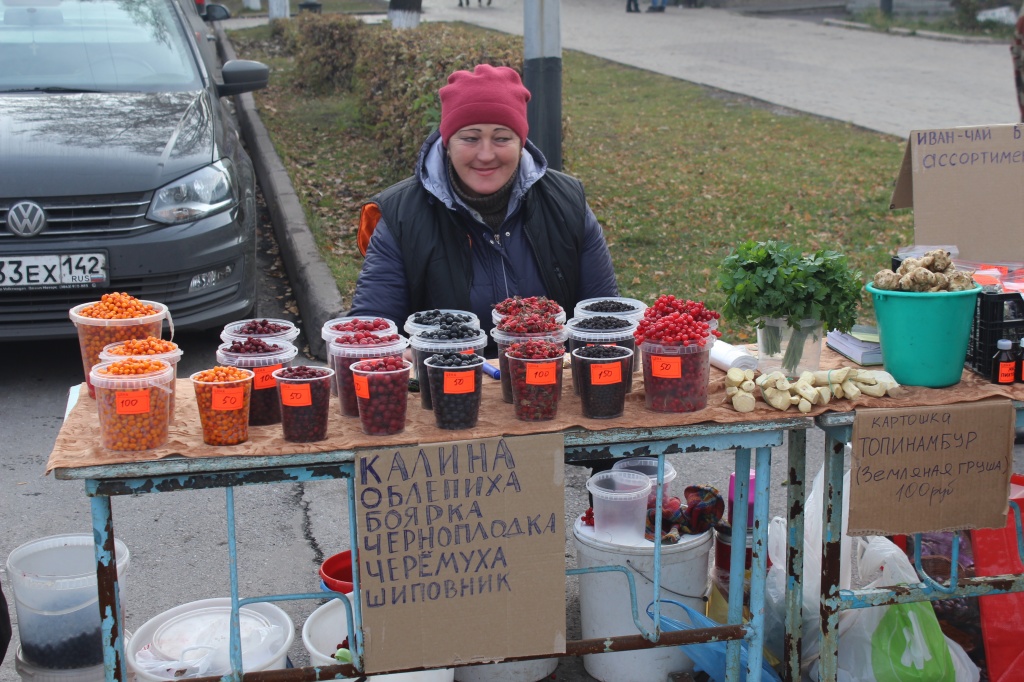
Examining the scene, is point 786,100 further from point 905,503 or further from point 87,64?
point 905,503

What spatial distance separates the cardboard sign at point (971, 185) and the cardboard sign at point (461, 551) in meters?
1.75

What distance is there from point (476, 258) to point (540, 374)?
1.02 m

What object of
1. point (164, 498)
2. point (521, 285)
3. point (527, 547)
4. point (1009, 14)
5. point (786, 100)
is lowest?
point (164, 498)

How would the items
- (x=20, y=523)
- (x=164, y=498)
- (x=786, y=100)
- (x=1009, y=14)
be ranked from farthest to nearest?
(x=1009, y=14) < (x=786, y=100) < (x=164, y=498) < (x=20, y=523)

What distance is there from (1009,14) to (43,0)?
69.4 ft

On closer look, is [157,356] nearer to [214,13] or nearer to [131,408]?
[131,408]

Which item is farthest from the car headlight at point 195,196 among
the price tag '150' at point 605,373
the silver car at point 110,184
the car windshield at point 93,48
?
the price tag '150' at point 605,373

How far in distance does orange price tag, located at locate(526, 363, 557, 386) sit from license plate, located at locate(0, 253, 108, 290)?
335 cm

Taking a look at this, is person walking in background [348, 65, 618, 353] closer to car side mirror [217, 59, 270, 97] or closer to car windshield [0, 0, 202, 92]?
car windshield [0, 0, 202, 92]

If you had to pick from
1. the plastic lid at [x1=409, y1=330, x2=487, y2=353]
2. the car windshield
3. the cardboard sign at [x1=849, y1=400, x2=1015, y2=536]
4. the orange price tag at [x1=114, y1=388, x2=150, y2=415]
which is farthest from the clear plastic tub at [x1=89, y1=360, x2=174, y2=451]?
the car windshield

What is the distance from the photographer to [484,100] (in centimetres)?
328

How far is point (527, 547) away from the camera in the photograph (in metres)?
2.65

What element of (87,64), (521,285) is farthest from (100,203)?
(521,285)

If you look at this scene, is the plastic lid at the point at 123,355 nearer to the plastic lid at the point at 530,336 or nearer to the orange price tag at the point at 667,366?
the plastic lid at the point at 530,336
